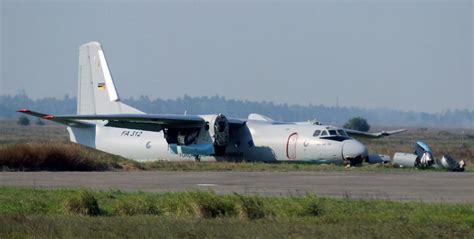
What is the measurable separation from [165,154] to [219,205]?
112 ft

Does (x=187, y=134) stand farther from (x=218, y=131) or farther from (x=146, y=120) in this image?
(x=146, y=120)

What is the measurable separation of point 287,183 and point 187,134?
21.9 meters

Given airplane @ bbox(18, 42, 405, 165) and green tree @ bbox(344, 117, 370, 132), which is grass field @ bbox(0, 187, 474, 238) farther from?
green tree @ bbox(344, 117, 370, 132)

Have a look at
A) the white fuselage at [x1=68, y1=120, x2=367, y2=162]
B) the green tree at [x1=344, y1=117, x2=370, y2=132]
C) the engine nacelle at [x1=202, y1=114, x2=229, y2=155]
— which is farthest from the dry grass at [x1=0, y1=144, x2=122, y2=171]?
the green tree at [x1=344, y1=117, x2=370, y2=132]

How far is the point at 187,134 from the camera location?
177ft

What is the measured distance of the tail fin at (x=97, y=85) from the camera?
6103 centimetres

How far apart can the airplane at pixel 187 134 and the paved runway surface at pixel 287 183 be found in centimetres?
1185

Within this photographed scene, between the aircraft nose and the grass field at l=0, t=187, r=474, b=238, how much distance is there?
23892mm

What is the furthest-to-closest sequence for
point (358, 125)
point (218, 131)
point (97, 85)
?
point (358, 125) < point (97, 85) < point (218, 131)

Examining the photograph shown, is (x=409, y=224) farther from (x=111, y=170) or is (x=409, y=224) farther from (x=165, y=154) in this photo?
(x=165, y=154)

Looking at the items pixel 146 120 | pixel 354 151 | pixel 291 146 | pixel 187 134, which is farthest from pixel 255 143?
pixel 354 151

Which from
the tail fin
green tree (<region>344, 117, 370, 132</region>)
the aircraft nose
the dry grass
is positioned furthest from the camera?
green tree (<region>344, 117, 370, 132</region>)

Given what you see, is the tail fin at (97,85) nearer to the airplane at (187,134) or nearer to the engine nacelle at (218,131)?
the airplane at (187,134)

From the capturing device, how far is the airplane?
50906mm
